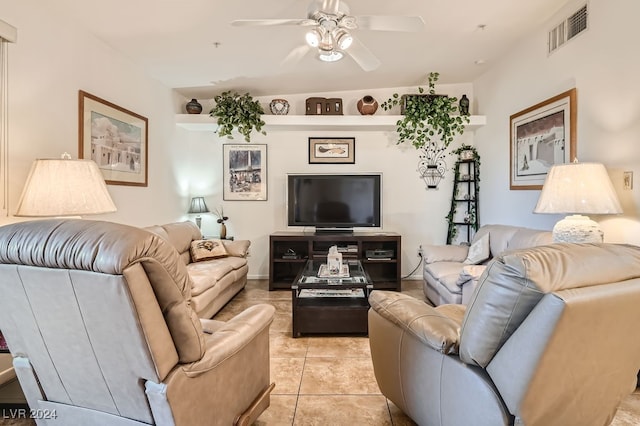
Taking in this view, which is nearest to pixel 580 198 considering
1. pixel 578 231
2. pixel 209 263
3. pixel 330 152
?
pixel 578 231

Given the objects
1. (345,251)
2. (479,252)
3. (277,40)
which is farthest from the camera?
(345,251)

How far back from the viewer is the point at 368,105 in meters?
4.37

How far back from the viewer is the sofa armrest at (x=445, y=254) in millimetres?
3775

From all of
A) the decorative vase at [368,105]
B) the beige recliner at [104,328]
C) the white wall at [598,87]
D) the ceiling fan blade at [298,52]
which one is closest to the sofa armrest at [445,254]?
the white wall at [598,87]

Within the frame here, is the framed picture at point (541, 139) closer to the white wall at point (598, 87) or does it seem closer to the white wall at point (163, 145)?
the white wall at point (598, 87)

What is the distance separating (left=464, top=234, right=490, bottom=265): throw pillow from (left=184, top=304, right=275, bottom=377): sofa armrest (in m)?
2.60

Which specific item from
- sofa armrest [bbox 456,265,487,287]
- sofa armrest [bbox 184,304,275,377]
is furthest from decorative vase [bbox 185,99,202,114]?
sofa armrest [bbox 456,265,487,287]

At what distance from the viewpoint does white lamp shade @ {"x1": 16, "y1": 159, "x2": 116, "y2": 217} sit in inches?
74.5

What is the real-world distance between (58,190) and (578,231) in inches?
130

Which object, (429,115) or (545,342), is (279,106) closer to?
(429,115)

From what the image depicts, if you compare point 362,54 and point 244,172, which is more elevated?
point 362,54

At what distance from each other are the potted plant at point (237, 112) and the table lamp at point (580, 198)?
3.27 m

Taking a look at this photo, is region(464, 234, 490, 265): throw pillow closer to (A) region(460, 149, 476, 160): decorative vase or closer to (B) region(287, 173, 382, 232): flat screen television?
(B) region(287, 173, 382, 232): flat screen television

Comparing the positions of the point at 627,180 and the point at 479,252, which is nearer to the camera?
the point at 627,180
